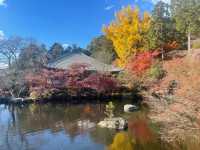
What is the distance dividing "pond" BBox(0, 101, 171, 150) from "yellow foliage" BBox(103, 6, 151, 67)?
10668 millimetres

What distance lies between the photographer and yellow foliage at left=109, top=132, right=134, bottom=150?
1111cm

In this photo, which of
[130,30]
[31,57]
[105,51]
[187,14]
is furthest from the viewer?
[105,51]

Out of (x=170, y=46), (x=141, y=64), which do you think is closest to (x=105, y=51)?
(x=170, y=46)

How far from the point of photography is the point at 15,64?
29438 mm

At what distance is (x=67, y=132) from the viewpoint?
13836 mm

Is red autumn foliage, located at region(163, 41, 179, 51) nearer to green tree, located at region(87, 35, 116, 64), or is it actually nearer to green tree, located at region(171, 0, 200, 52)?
green tree, located at region(171, 0, 200, 52)

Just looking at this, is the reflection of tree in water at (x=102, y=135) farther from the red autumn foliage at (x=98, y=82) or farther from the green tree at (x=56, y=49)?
the green tree at (x=56, y=49)

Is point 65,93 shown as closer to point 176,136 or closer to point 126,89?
point 126,89

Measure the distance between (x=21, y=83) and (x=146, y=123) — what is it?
13.5 m

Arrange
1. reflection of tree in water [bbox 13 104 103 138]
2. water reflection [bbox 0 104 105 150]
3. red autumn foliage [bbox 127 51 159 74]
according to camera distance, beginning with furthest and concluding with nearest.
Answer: red autumn foliage [bbox 127 51 159 74] → reflection of tree in water [bbox 13 104 103 138] → water reflection [bbox 0 104 105 150]

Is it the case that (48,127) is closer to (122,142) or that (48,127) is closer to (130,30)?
(122,142)

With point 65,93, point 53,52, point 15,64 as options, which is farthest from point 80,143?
point 53,52

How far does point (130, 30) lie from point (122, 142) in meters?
18.6

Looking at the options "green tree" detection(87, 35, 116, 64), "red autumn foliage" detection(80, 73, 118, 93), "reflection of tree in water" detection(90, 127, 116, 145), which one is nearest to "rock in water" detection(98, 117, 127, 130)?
"reflection of tree in water" detection(90, 127, 116, 145)
